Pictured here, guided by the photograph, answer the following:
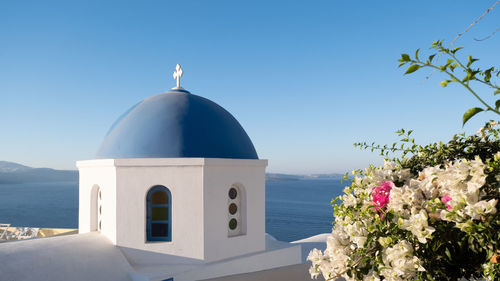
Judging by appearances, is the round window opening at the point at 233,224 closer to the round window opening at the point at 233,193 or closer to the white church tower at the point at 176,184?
the white church tower at the point at 176,184

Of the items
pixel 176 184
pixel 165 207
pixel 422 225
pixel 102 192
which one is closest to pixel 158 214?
pixel 165 207

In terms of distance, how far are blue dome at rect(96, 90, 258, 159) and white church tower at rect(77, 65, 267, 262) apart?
0.02 m

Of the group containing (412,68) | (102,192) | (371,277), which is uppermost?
(412,68)

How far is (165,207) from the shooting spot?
7.29 m

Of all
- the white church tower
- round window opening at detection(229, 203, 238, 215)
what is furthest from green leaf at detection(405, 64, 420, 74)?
round window opening at detection(229, 203, 238, 215)

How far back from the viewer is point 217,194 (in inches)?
292

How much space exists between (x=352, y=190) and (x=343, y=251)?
1.13 feet

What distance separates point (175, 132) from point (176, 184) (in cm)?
110

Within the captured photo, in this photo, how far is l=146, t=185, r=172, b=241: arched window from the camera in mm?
7254

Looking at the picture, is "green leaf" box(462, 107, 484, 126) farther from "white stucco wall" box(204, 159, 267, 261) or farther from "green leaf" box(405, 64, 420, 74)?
"white stucco wall" box(204, 159, 267, 261)

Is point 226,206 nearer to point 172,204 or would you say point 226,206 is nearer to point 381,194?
point 172,204

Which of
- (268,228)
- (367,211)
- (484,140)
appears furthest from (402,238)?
(268,228)

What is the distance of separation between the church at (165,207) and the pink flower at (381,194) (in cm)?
561

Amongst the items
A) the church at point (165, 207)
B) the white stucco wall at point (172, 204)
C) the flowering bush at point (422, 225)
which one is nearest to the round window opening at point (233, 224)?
the church at point (165, 207)
